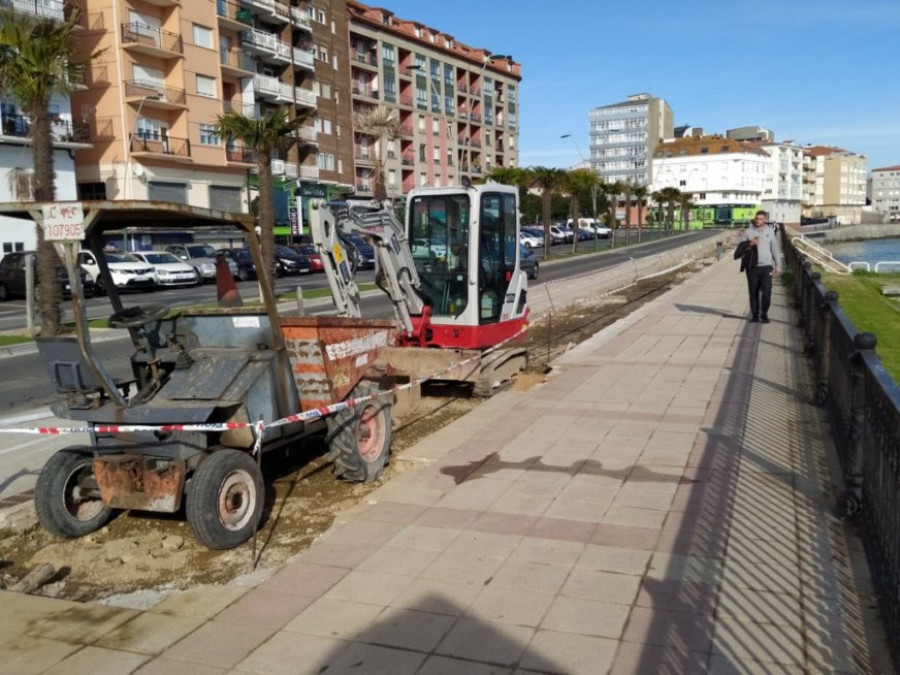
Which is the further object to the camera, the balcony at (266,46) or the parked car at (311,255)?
the balcony at (266,46)

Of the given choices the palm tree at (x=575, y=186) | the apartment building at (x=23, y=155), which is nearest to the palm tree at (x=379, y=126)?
the palm tree at (x=575, y=186)

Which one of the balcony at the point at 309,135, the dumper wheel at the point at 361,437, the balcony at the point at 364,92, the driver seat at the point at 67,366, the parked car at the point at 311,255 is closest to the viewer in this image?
the driver seat at the point at 67,366

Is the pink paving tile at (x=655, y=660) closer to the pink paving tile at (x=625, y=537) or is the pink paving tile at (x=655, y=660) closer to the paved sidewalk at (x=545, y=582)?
the paved sidewalk at (x=545, y=582)

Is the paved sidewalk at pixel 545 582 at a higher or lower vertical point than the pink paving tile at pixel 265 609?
higher

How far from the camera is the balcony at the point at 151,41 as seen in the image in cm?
4219

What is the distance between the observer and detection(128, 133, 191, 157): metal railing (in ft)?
140

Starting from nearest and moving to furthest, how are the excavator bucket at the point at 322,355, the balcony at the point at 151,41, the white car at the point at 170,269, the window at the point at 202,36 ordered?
the excavator bucket at the point at 322,355
the white car at the point at 170,269
the balcony at the point at 151,41
the window at the point at 202,36

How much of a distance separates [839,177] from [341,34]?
144m

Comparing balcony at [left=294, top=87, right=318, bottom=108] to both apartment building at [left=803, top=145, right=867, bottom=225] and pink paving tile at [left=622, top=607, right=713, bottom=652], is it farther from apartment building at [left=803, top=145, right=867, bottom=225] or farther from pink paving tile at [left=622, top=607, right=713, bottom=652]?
apartment building at [left=803, top=145, right=867, bottom=225]

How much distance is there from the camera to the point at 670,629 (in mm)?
4078

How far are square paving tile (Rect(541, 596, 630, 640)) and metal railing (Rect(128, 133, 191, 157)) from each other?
4350 centimetres

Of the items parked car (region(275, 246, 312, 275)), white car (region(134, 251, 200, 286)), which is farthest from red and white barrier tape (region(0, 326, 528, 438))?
parked car (region(275, 246, 312, 275))

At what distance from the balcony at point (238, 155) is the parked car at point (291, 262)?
10898 millimetres

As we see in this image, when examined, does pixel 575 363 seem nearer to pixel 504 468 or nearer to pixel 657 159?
pixel 504 468
